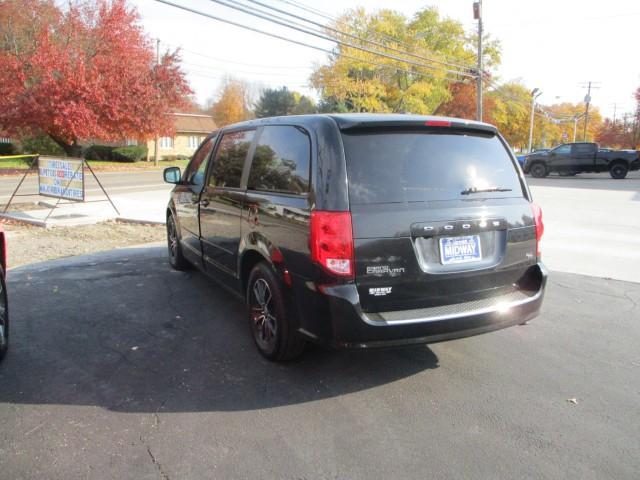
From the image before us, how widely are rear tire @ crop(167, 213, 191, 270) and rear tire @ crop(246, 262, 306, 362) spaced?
260 centimetres

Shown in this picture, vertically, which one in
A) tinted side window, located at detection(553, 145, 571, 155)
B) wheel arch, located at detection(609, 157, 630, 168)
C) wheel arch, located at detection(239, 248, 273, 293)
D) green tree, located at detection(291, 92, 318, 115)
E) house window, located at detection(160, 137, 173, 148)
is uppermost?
green tree, located at detection(291, 92, 318, 115)

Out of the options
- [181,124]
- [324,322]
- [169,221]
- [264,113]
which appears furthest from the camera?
[264,113]

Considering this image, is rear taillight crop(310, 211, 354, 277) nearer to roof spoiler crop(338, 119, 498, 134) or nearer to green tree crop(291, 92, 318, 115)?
roof spoiler crop(338, 119, 498, 134)

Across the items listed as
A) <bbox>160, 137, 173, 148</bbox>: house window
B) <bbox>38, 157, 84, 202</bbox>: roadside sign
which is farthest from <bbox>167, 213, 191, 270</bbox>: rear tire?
<bbox>160, 137, 173, 148</bbox>: house window

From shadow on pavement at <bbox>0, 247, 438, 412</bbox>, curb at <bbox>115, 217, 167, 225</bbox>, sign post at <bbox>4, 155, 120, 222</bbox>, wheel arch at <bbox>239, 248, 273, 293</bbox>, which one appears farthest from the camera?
sign post at <bbox>4, 155, 120, 222</bbox>

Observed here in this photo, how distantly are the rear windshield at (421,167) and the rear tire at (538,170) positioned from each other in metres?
25.8

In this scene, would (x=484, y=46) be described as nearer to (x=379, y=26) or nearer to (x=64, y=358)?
(x=379, y=26)

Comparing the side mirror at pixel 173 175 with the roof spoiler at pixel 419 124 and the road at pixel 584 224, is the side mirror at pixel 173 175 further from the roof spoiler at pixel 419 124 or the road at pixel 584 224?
the road at pixel 584 224

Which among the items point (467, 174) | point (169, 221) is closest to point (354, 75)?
point (169, 221)

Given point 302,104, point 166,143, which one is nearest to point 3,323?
point 166,143

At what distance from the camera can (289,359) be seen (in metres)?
3.79

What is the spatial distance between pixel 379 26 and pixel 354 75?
14.2 feet

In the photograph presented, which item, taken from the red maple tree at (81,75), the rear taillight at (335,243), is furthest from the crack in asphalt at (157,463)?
the red maple tree at (81,75)

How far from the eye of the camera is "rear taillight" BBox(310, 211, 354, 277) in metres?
3.12
